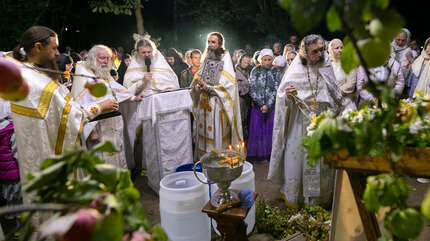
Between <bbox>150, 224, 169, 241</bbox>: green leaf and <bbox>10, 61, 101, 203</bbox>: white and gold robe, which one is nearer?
<bbox>150, 224, 169, 241</bbox>: green leaf

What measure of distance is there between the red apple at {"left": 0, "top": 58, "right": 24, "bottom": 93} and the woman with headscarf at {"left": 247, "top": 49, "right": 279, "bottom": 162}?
16.1 feet

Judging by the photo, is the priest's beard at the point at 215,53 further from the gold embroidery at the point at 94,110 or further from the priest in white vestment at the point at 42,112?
the priest in white vestment at the point at 42,112

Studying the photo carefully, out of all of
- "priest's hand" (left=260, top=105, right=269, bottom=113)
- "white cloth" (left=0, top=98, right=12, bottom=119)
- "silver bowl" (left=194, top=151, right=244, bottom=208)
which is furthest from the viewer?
"priest's hand" (left=260, top=105, right=269, bottom=113)

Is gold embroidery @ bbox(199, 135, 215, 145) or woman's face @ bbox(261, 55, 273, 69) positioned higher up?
woman's face @ bbox(261, 55, 273, 69)

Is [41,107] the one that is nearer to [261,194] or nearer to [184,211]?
[184,211]

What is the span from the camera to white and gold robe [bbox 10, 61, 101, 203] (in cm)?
250

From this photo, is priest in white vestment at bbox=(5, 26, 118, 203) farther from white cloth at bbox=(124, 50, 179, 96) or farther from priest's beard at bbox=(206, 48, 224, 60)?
priest's beard at bbox=(206, 48, 224, 60)

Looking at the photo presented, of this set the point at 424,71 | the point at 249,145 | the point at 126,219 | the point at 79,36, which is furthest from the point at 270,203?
the point at 79,36

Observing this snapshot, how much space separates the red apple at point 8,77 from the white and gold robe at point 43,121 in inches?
74.1

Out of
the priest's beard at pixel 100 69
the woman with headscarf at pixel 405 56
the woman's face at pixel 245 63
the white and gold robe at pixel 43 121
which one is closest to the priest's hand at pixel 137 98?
the priest's beard at pixel 100 69

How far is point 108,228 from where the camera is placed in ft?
1.81

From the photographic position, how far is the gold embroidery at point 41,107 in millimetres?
2498

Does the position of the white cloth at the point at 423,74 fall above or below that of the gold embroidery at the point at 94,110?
above

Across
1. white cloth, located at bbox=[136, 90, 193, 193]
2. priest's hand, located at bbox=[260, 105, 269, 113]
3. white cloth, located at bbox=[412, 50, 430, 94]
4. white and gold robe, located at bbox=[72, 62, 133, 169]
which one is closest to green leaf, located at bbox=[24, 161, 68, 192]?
white and gold robe, located at bbox=[72, 62, 133, 169]
